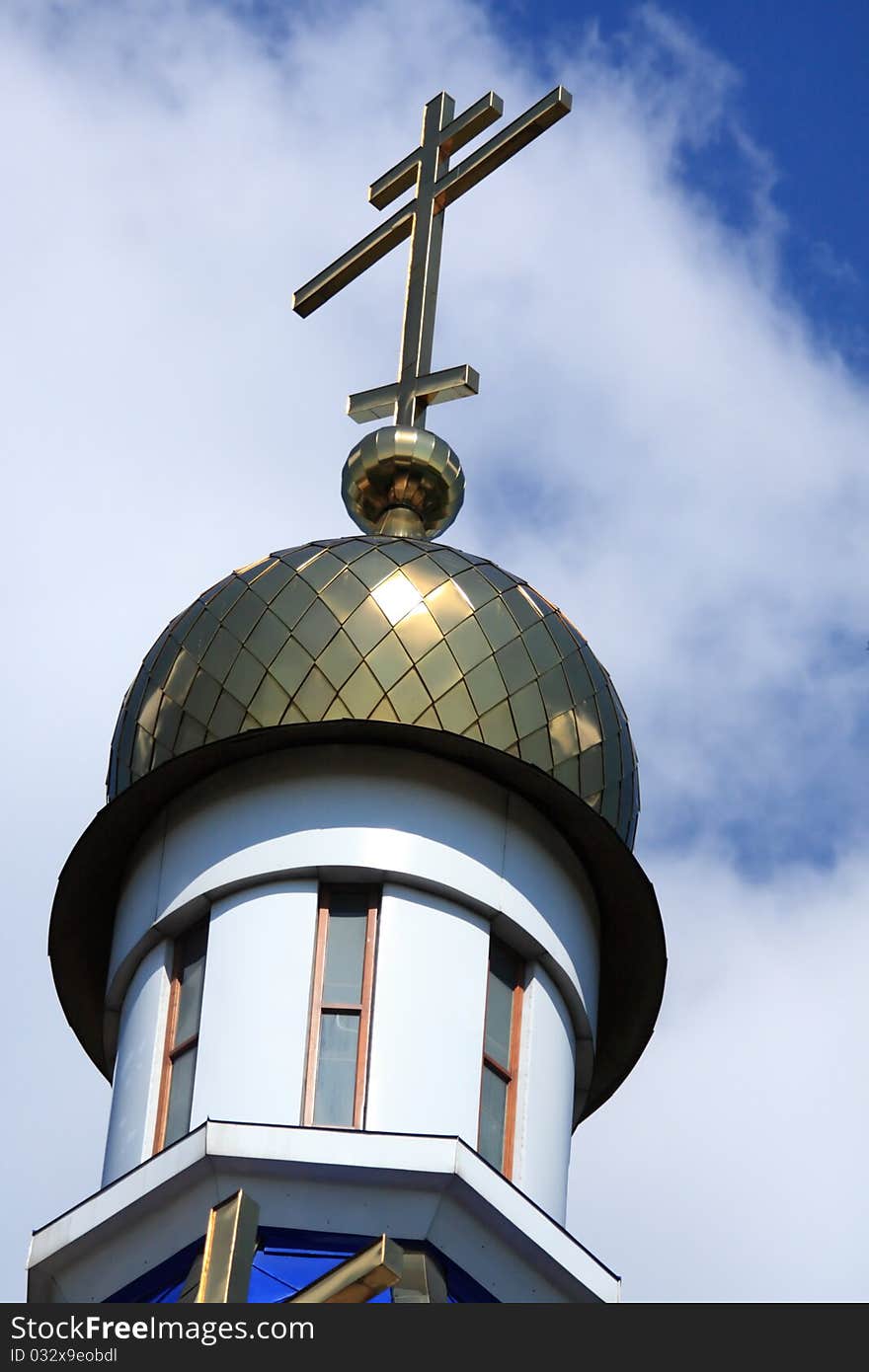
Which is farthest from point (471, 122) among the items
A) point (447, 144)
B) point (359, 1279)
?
point (359, 1279)

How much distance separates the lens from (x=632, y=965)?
60.8 feet

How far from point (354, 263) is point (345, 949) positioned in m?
5.29

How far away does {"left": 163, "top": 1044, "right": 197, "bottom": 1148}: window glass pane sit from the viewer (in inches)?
663

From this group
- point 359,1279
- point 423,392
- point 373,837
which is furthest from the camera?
point 423,392

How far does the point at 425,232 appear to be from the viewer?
20453mm

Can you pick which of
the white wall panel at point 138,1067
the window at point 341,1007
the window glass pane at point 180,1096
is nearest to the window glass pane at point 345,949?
the window at point 341,1007

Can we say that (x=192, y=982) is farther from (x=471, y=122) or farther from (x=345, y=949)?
(x=471, y=122)

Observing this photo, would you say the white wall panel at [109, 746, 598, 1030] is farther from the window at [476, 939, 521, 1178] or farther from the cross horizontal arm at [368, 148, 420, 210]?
the cross horizontal arm at [368, 148, 420, 210]

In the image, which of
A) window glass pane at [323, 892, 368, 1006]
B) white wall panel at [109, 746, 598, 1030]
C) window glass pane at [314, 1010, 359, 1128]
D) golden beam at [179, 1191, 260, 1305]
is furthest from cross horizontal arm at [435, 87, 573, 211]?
golden beam at [179, 1191, 260, 1305]

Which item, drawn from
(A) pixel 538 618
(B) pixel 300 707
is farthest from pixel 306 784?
(A) pixel 538 618

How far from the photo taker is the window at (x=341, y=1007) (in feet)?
54.4

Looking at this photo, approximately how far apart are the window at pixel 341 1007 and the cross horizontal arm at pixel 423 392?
3.53 metres

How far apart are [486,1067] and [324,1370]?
5122mm

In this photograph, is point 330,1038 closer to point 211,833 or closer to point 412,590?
point 211,833
